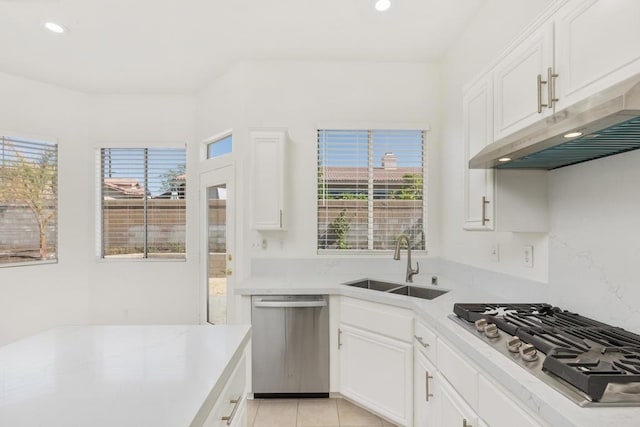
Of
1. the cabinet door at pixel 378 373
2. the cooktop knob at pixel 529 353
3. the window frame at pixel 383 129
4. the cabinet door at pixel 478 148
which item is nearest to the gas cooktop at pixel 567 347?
the cooktop knob at pixel 529 353

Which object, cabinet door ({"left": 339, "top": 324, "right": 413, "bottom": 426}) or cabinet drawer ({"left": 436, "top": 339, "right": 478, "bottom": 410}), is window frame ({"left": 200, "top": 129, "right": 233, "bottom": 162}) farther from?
cabinet drawer ({"left": 436, "top": 339, "right": 478, "bottom": 410})

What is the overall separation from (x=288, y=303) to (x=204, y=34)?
233 centimetres

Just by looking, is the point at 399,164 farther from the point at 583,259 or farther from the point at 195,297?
the point at 195,297

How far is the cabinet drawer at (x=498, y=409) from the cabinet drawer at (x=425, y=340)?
49 cm

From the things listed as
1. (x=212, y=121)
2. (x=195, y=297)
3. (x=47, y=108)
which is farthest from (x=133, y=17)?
(x=195, y=297)

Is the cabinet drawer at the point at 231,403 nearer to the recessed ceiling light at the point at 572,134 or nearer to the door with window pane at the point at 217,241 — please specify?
the recessed ceiling light at the point at 572,134

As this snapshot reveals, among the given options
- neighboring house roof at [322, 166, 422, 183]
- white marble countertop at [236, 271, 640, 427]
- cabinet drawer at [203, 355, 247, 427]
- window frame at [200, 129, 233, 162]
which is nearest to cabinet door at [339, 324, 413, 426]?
white marble countertop at [236, 271, 640, 427]

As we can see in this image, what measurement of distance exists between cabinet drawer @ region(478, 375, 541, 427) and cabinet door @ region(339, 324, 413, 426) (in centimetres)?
83

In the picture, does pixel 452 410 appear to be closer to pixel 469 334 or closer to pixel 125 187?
pixel 469 334

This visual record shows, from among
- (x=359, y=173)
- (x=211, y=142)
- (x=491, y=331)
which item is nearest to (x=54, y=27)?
(x=211, y=142)

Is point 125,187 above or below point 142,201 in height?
above

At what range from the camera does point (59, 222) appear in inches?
149

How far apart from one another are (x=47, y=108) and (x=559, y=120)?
15.5 ft

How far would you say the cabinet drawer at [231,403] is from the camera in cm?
95
